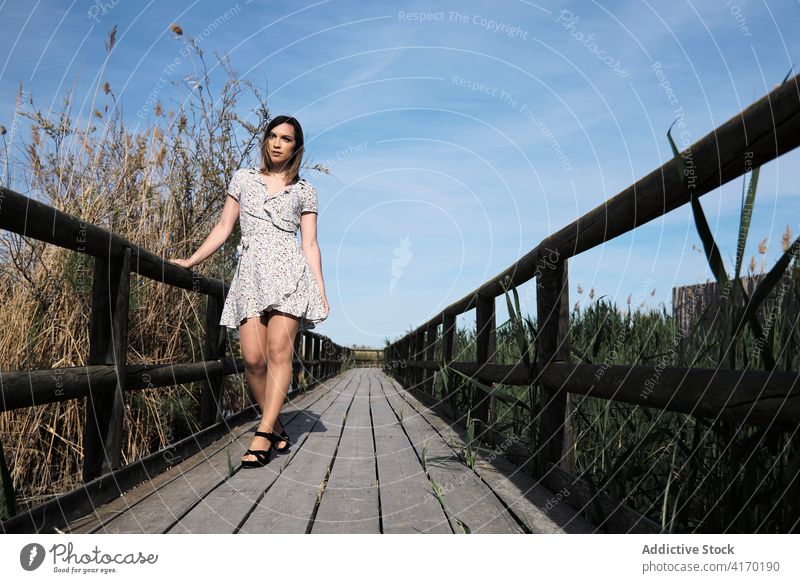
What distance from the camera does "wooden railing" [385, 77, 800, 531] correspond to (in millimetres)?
1490

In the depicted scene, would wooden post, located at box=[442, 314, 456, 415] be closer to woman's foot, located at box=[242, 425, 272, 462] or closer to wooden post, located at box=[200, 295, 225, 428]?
wooden post, located at box=[200, 295, 225, 428]

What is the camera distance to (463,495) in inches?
113

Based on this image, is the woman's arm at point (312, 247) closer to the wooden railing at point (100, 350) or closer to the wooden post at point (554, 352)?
the wooden railing at point (100, 350)

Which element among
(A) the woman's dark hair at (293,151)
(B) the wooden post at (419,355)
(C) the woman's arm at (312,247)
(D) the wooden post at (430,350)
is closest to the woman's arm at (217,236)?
(A) the woman's dark hair at (293,151)

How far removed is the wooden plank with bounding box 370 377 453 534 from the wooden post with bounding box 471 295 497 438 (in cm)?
55

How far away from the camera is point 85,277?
384cm

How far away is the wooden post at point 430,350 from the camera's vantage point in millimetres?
7805

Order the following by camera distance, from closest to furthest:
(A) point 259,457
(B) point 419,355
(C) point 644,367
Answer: (C) point 644,367, (A) point 259,457, (B) point 419,355

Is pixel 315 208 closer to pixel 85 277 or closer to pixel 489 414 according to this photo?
pixel 85 277

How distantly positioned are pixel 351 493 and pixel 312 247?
4.69 feet

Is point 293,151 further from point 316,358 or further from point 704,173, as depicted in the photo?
point 316,358

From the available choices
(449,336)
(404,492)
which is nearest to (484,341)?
(449,336)
